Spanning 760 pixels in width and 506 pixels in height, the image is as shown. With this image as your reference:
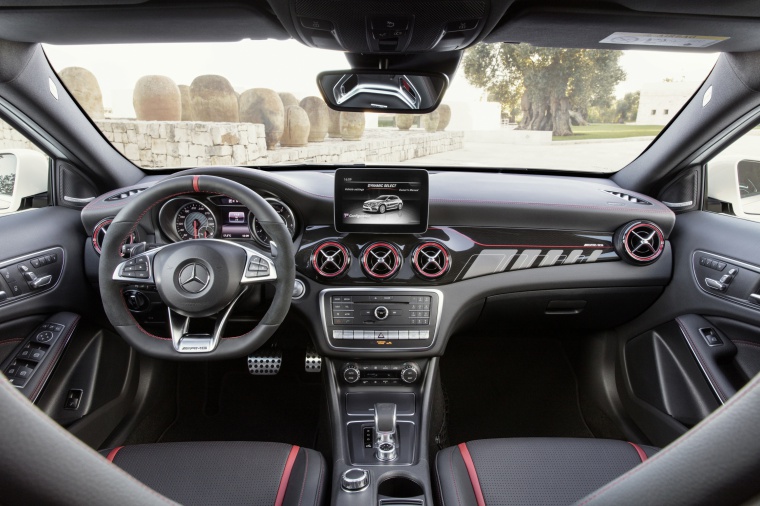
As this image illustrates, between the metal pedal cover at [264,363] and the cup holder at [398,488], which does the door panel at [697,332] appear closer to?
the cup holder at [398,488]

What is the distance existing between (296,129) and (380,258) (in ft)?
9.34

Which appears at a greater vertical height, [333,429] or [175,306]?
[175,306]

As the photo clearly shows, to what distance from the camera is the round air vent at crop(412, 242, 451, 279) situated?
245 centimetres

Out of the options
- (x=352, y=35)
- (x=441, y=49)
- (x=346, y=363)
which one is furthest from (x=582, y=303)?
(x=352, y=35)

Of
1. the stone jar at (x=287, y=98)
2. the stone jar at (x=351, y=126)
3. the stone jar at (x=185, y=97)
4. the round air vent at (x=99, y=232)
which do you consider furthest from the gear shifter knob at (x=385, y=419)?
the stone jar at (x=185, y=97)

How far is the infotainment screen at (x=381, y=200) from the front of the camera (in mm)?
2344

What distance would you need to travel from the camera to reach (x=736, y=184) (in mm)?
2625

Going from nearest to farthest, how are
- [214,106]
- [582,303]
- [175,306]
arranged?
[175,306] < [582,303] < [214,106]

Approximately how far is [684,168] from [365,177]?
5.51 feet

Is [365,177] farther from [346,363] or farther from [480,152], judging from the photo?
[480,152]

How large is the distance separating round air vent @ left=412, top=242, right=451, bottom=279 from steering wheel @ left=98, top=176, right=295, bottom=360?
0.80 metres

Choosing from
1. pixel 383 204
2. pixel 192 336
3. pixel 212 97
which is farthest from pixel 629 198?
pixel 212 97

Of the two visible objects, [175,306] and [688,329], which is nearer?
[175,306]

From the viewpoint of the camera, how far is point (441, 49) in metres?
2.21
